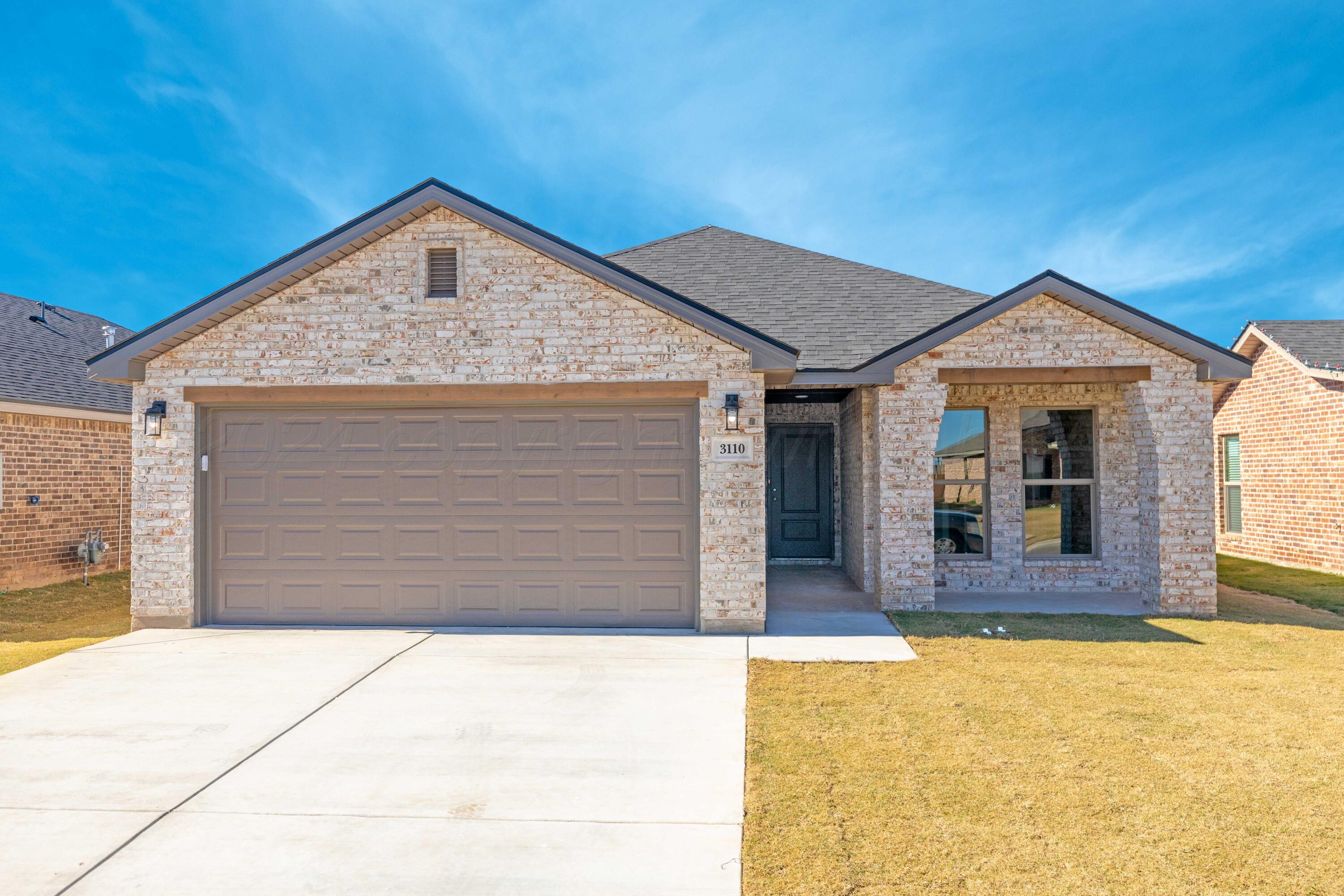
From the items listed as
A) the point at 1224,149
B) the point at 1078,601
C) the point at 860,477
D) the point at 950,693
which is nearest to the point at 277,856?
the point at 950,693

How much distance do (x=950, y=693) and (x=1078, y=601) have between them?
4.78 metres

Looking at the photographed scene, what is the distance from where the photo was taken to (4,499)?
11.6 m

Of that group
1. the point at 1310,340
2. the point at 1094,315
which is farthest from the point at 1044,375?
the point at 1310,340

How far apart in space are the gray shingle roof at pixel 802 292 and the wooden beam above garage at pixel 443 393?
1876 mm

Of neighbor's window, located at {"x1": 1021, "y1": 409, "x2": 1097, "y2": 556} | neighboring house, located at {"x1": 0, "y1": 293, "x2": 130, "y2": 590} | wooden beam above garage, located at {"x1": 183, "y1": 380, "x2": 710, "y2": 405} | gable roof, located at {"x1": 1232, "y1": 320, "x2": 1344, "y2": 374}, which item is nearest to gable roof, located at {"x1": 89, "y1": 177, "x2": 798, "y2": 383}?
Result: wooden beam above garage, located at {"x1": 183, "y1": 380, "x2": 710, "y2": 405}

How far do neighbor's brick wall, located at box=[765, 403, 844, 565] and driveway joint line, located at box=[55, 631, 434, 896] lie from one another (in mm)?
7363

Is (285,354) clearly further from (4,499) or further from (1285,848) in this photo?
(1285,848)

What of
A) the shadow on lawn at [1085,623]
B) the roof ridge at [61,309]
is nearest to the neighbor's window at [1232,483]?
the shadow on lawn at [1085,623]

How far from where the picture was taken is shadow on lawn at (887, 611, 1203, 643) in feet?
25.0

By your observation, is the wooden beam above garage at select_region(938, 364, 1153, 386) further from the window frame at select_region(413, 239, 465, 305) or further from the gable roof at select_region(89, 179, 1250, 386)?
the window frame at select_region(413, 239, 465, 305)

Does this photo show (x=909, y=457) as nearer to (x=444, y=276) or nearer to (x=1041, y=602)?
(x=1041, y=602)

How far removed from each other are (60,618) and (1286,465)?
19.4 meters

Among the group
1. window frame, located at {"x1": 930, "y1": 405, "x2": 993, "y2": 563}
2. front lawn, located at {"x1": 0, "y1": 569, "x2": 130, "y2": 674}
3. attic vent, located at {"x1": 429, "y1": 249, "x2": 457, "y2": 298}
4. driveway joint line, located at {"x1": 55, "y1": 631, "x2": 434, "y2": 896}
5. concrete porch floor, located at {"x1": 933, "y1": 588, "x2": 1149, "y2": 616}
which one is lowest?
front lawn, located at {"x1": 0, "y1": 569, "x2": 130, "y2": 674}

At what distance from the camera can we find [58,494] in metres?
12.6
